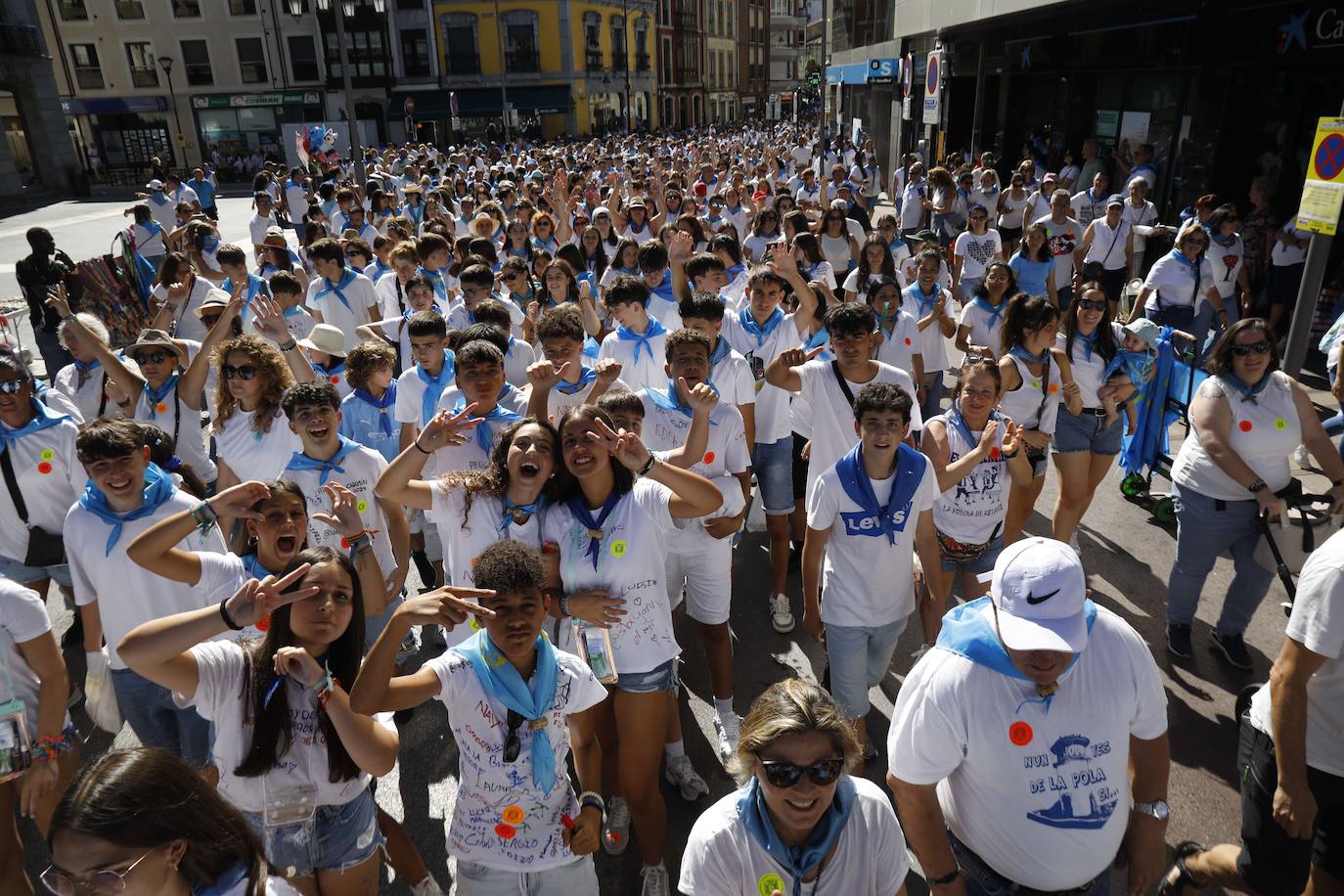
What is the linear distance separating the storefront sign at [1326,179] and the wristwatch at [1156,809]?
6034 millimetres

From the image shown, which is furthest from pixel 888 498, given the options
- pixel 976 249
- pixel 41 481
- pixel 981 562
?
pixel 976 249

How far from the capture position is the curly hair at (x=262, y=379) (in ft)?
16.0

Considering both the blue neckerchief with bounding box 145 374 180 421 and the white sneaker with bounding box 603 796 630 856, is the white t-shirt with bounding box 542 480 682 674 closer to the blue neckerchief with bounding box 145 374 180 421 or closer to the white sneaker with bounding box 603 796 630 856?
the white sneaker with bounding box 603 796 630 856

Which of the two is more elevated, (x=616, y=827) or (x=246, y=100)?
(x=246, y=100)

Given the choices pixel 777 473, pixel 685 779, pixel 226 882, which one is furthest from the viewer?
pixel 777 473

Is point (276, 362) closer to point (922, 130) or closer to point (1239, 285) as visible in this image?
point (1239, 285)

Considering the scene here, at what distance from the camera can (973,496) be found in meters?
4.67

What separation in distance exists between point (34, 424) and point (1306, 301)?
9.58 metres

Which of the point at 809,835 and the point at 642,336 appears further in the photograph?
the point at 642,336

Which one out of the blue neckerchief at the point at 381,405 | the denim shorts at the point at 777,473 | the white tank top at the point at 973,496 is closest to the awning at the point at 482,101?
the blue neckerchief at the point at 381,405

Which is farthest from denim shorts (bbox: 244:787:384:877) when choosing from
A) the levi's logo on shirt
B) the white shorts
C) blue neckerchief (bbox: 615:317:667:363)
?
blue neckerchief (bbox: 615:317:667:363)

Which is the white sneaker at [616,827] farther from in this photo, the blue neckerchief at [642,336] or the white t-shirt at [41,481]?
the white t-shirt at [41,481]

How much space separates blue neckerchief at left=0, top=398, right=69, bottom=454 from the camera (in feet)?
14.6

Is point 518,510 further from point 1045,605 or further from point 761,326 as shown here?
point 761,326
